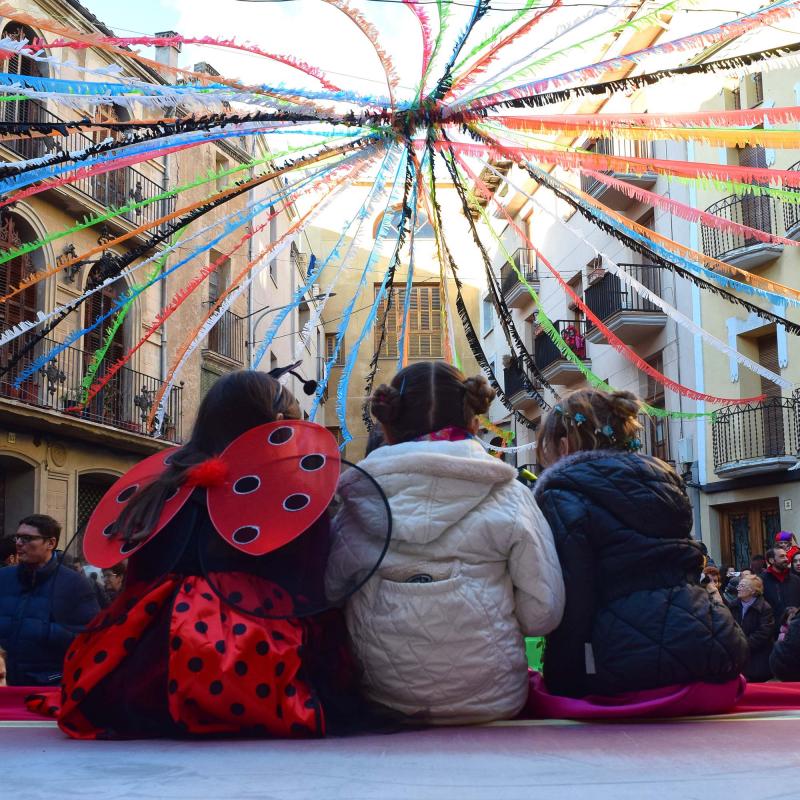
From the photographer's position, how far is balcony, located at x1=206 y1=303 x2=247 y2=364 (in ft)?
71.6

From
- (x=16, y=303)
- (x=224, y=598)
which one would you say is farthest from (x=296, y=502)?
(x=16, y=303)

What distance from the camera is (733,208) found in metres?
17.7

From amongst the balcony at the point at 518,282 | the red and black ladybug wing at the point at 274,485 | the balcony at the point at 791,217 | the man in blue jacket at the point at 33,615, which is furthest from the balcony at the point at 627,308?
the red and black ladybug wing at the point at 274,485

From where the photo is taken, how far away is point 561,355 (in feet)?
71.7

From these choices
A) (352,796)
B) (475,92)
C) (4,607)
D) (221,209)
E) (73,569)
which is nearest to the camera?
(352,796)

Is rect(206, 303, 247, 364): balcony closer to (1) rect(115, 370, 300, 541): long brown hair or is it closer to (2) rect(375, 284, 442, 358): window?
(2) rect(375, 284, 442, 358): window

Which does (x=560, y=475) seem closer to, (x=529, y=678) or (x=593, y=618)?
(x=593, y=618)

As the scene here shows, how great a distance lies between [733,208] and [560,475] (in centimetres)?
1520

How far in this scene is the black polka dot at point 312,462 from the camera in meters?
3.45

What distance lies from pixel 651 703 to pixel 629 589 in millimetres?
372

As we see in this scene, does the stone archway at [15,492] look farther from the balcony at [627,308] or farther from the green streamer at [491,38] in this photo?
the green streamer at [491,38]

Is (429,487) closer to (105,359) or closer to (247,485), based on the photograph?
(247,485)

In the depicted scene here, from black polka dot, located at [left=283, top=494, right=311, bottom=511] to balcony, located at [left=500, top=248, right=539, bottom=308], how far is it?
66.4 feet

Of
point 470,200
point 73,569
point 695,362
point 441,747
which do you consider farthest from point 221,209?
point 441,747
